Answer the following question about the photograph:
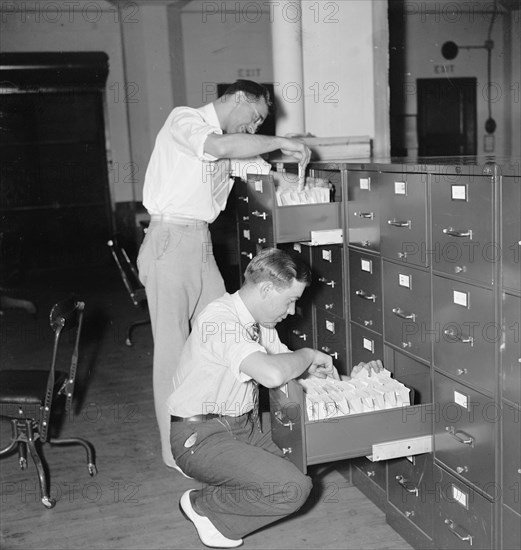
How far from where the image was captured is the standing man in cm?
352

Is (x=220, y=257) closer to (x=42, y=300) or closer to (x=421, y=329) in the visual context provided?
(x=42, y=300)

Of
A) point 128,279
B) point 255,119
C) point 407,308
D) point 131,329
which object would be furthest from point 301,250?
point 131,329

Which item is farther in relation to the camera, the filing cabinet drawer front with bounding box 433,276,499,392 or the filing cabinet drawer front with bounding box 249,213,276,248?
the filing cabinet drawer front with bounding box 249,213,276,248

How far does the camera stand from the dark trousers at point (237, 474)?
2.66 metres

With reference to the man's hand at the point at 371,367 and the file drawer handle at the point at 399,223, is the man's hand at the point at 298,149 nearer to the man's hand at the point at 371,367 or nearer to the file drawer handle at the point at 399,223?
the file drawer handle at the point at 399,223

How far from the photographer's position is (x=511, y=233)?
7.20 feet

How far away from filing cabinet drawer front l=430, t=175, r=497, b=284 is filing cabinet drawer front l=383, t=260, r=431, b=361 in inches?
6.4

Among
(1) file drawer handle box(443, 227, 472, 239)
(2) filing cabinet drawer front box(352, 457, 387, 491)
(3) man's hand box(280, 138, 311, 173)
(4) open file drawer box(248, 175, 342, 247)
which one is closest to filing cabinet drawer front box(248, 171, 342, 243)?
(4) open file drawer box(248, 175, 342, 247)

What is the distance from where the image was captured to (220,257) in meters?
7.25

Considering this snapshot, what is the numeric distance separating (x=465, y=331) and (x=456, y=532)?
74 cm

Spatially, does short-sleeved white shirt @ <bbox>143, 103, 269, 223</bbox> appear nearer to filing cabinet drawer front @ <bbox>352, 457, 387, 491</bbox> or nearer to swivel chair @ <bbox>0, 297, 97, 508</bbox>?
swivel chair @ <bbox>0, 297, 97, 508</bbox>

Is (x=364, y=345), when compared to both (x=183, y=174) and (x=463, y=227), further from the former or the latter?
(x=183, y=174)

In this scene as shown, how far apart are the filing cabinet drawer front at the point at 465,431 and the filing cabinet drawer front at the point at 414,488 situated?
0.15 metres

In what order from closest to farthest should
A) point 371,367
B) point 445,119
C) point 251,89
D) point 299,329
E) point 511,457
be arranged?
point 511,457 → point 371,367 → point 251,89 → point 299,329 → point 445,119
